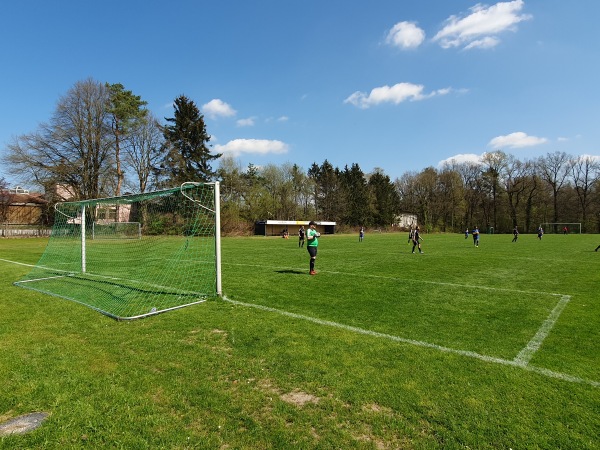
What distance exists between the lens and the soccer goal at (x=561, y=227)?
217 feet

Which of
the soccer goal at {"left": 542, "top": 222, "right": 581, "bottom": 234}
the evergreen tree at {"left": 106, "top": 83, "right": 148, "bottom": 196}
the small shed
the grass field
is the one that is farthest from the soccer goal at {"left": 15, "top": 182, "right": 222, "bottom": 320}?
the soccer goal at {"left": 542, "top": 222, "right": 581, "bottom": 234}

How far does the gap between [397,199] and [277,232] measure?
3763cm

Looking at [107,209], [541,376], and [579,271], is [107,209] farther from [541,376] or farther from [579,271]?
[579,271]

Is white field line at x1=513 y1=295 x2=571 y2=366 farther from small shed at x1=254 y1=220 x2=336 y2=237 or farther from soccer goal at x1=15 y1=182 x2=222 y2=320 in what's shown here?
small shed at x1=254 y1=220 x2=336 y2=237

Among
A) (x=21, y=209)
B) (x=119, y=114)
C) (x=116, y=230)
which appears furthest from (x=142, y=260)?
(x=21, y=209)

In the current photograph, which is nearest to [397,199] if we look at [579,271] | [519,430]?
[579,271]

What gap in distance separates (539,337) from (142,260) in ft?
50.2

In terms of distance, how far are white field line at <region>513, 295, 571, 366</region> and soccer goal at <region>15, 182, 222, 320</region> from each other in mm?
5937

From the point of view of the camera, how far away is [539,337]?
528 cm

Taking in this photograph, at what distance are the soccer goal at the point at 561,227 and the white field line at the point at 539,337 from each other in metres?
73.5

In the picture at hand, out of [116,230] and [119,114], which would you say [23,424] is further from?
[119,114]

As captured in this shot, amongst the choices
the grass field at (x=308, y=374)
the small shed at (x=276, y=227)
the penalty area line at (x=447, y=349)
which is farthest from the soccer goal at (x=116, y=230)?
the small shed at (x=276, y=227)

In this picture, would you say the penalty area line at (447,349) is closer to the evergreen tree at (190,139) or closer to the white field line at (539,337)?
the white field line at (539,337)

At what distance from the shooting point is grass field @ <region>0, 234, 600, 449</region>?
2.87m
